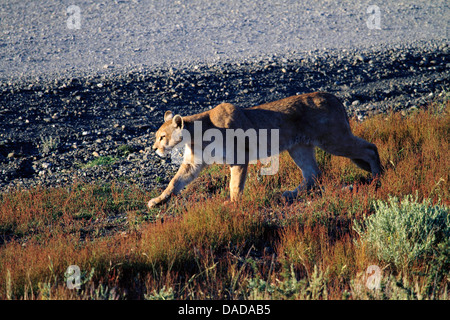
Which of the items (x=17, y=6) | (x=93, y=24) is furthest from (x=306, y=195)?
(x=17, y=6)

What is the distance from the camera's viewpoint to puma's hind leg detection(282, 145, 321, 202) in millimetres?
A: 7539

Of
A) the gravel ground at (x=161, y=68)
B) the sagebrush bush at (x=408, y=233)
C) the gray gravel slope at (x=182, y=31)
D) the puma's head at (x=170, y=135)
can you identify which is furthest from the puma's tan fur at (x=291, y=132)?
the gray gravel slope at (x=182, y=31)

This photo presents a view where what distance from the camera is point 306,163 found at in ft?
25.0

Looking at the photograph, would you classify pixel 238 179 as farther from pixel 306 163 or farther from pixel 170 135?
pixel 306 163

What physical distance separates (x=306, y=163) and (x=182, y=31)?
973 centimetres

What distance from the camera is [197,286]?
16.3 ft

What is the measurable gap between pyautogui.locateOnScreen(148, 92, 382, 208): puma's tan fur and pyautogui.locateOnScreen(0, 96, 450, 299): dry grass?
31 cm

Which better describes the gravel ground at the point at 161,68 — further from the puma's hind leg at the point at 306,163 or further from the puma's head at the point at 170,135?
the puma's hind leg at the point at 306,163

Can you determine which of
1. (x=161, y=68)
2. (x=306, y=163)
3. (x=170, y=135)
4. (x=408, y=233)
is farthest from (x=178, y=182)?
(x=161, y=68)

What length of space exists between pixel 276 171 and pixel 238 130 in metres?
1.57

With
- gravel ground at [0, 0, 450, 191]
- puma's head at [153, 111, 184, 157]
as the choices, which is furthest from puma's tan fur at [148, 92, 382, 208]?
gravel ground at [0, 0, 450, 191]

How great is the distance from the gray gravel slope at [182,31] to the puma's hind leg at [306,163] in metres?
6.76

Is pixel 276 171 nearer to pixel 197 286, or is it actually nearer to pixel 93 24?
pixel 197 286

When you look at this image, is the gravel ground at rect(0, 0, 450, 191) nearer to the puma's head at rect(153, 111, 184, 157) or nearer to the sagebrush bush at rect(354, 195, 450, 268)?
the puma's head at rect(153, 111, 184, 157)
